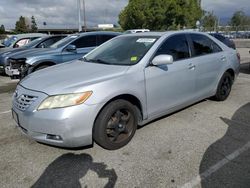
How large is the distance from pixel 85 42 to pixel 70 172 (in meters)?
6.19

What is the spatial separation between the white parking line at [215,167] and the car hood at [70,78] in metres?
1.61

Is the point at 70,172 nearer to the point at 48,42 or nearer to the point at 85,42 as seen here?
the point at 85,42

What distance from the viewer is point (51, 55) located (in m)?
7.93

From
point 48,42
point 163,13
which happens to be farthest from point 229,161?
point 163,13

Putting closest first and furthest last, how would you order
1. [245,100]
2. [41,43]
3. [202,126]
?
[202,126], [245,100], [41,43]

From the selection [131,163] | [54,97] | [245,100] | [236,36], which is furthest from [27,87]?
[236,36]

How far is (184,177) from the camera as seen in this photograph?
2.89 m

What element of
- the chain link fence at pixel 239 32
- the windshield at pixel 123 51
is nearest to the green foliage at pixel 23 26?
the chain link fence at pixel 239 32

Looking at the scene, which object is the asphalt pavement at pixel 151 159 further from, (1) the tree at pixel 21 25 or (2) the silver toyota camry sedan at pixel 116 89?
(1) the tree at pixel 21 25

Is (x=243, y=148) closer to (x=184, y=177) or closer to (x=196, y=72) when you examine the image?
(x=184, y=177)

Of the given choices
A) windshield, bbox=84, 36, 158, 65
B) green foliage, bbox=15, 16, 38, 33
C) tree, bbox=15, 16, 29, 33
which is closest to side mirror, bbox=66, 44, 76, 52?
windshield, bbox=84, 36, 158, 65

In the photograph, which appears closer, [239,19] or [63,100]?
A: [63,100]

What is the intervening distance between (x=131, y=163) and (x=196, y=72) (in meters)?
2.20

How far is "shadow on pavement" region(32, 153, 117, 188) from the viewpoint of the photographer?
283cm
